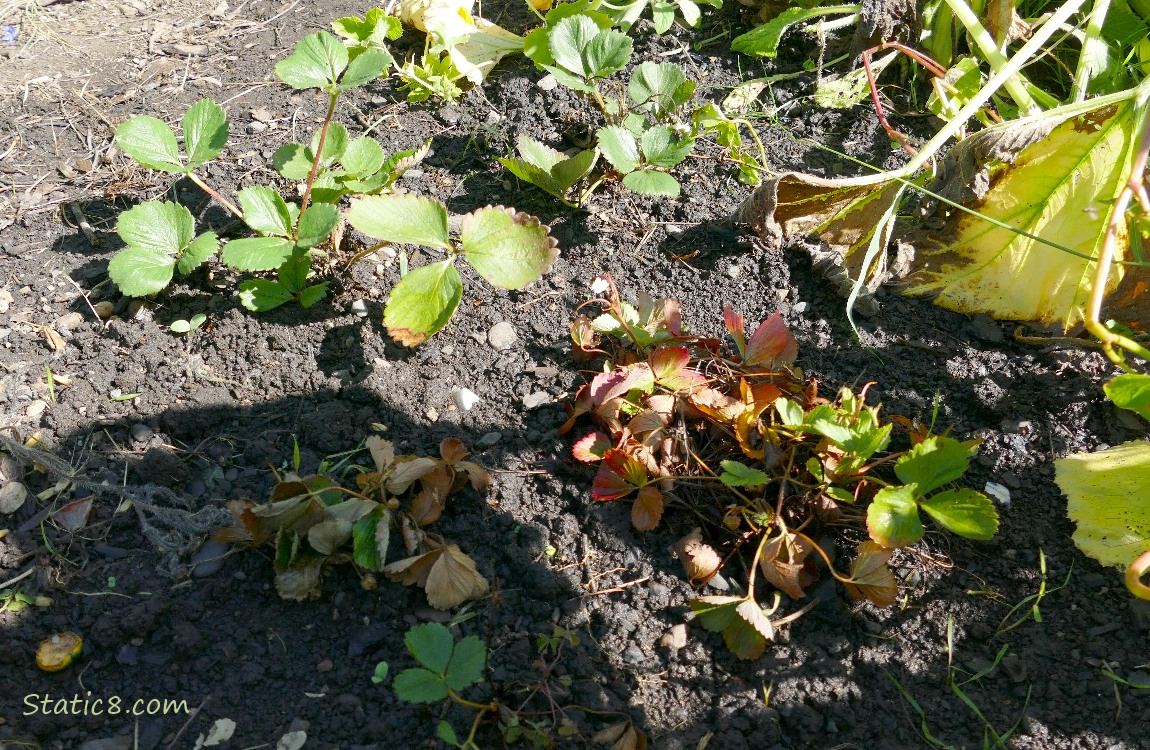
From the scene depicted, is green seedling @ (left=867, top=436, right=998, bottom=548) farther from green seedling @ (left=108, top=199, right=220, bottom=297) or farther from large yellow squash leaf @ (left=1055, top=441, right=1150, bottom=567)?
green seedling @ (left=108, top=199, right=220, bottom=297)

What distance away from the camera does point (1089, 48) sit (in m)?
2.11

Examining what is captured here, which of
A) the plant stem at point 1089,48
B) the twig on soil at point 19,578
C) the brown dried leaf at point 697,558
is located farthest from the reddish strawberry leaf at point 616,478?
the plant stem at point 1089,48

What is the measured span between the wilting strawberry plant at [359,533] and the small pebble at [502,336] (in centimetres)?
41

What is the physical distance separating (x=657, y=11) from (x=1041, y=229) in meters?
1.26

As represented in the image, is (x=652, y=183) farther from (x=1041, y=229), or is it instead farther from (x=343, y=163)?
(x=1041, y=229)

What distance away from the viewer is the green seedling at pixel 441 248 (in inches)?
65.8

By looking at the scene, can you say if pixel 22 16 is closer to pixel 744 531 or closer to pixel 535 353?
pixel 535 353

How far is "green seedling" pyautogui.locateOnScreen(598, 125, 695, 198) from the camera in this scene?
1.93m

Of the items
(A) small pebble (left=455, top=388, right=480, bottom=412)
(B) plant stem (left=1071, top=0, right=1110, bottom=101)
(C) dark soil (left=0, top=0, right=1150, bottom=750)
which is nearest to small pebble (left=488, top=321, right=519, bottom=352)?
(C) dark soil (left=0, top=0, right=1150, bottom=750)

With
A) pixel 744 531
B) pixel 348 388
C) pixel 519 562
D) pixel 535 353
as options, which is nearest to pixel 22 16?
pixel 348 388

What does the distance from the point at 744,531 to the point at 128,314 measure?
146cm

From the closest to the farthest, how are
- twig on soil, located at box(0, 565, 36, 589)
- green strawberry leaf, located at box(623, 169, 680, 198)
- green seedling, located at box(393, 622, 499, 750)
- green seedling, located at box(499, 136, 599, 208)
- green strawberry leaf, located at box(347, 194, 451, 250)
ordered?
1. green seedling, located at box(393, 622, 499, 750)
2. twig on soil, located at box(0, 565, 36, 589)
3. green strawberry leaf, located at box(347, 194, 451, 250)
4. green strawberry leaf, located at box(623, 169, 680, 198)
5. green seedling, located at box(499, 136, 599, 208)

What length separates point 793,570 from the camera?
1.45m

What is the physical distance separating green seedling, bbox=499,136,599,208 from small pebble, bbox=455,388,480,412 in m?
0.61
